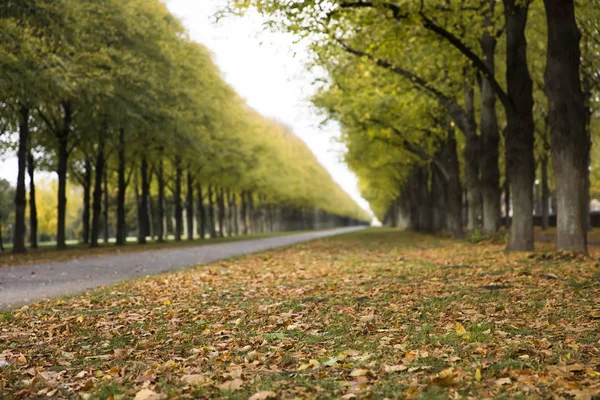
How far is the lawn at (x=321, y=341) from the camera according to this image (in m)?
4.14

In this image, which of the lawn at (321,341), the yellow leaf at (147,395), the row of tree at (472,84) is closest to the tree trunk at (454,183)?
the row of tree at (472,84)

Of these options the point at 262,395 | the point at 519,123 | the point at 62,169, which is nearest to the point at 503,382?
the point at 262,395

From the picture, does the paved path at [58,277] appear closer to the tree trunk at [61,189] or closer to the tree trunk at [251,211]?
the tree trunk at [61,189]

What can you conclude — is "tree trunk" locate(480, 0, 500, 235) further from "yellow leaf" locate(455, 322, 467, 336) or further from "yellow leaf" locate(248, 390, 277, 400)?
"yellow leaf" locate(248, 390, 277, 400)

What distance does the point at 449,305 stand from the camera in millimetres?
7344

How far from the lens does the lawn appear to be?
414 centimetres

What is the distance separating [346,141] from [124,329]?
1065 inches

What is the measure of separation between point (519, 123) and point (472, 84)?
282 inches

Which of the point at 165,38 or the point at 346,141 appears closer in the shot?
the point at 165,38

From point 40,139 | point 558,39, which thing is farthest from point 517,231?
point 40,139

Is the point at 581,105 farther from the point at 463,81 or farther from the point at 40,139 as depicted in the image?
the point at 40,139

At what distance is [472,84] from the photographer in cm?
2148

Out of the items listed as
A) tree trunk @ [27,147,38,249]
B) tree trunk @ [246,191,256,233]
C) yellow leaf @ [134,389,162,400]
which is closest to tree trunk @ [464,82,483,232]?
yellow leaf @ [134,389,162,400]

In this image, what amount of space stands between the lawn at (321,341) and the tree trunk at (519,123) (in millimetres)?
5183
